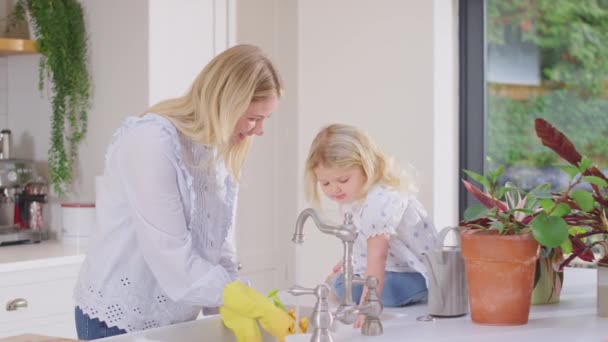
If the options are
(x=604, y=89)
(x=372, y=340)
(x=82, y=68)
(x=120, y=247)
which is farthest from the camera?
(x=604, y=89)

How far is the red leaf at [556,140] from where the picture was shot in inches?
80.1

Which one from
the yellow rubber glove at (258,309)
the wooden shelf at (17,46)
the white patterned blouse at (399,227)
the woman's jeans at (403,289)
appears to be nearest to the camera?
the yellow rubber glove at (258,309)

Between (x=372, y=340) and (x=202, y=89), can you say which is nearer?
(x=372, y=340)

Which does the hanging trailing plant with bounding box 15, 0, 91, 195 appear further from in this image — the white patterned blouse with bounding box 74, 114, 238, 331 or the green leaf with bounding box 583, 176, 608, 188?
the green leaf with bounding box 583, 176, 608, 188

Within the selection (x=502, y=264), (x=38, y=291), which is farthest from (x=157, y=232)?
(x=38, y=291)

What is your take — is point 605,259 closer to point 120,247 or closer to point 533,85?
point 120,247

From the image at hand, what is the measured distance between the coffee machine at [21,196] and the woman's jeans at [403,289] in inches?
71.1

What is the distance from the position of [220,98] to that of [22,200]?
1991 millimetres

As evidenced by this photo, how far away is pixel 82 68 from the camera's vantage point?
3.80 m

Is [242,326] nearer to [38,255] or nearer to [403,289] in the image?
[403,289]

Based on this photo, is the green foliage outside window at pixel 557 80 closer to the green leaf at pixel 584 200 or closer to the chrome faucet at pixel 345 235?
the green leaf at pixel 584 200

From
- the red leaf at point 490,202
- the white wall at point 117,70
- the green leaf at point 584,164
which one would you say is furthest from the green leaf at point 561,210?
the white wall at point 117,70

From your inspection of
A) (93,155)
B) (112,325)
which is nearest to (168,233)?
(112,325)

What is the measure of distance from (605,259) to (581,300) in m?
0.28
